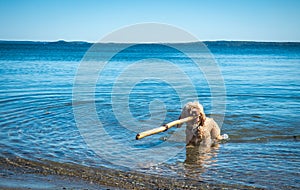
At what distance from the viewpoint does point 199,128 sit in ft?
33.3

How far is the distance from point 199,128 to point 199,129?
0.03 metres

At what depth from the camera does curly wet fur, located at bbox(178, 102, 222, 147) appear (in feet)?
32.6

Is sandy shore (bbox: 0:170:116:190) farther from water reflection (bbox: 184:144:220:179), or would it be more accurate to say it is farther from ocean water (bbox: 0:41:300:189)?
water reflection (bbox: 184:144:220:179)

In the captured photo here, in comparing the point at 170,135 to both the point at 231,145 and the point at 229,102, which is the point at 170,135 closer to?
→ the point at 231,145

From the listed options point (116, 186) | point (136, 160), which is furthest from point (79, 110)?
point (116, 186)

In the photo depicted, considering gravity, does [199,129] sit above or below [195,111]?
below

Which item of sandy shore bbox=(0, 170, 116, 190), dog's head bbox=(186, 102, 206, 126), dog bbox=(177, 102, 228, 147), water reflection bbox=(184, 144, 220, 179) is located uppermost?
dog's head bbox=(186, 102, 206, 126)

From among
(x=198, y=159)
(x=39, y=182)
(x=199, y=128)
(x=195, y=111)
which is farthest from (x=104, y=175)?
(x=199, y=128)

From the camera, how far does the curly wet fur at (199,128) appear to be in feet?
32.6

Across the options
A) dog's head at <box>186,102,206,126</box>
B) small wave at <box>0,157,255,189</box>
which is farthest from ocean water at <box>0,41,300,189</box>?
dog's head at <box>186,102,206,126</box>

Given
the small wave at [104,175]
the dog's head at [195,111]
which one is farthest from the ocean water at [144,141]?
the dog's head at [195,111]

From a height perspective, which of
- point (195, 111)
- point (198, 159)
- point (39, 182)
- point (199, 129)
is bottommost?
point (39, 182)

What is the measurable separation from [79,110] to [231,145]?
24.5 feet

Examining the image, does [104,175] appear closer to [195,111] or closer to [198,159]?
[198,159]
